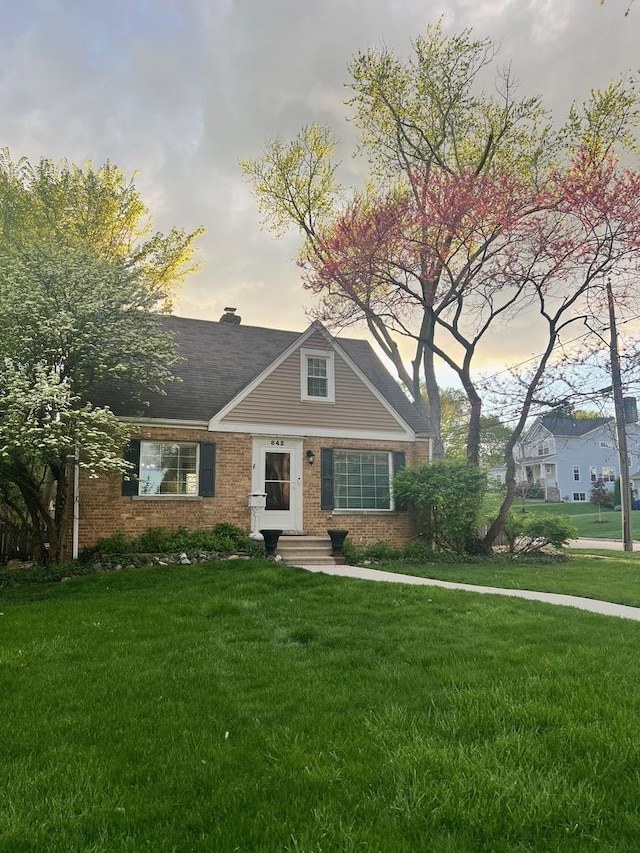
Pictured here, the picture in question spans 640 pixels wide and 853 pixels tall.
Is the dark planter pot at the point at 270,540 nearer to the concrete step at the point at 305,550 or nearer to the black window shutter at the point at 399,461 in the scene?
the concrete step at the point at 305,550

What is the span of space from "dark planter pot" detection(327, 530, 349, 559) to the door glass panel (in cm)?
155

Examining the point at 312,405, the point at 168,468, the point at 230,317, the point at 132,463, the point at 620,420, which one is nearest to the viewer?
the point at 132,463

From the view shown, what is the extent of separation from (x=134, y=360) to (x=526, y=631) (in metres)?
9.42

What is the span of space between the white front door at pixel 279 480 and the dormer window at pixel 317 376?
1.38 meters

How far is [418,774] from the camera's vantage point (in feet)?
9.15

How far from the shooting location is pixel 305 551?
498 inches

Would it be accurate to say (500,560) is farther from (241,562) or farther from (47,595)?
(47,595)

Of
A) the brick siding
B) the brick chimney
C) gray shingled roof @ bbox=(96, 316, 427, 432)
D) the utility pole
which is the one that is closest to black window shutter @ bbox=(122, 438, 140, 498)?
the brick siding

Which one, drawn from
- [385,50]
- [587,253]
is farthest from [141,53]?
[587,253]

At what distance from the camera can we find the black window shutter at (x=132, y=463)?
1223cm

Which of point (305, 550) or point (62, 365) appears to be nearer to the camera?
point (62, 365)

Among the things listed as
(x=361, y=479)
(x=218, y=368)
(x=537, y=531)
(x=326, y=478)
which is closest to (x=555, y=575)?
(x=537, y=531)

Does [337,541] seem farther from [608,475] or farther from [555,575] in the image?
[608,475]

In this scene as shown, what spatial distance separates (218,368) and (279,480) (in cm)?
364
